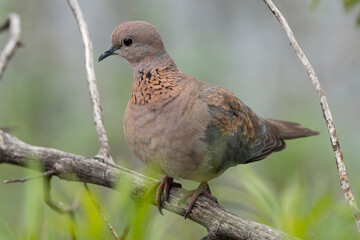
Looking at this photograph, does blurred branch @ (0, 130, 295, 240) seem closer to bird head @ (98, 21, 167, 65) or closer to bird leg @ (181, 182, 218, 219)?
bird leg @ (181, 182, 218, 219)

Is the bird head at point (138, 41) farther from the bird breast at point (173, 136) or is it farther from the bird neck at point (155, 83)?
the bird breast at point (173, 136)

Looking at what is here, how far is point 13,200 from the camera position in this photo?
3.70 metres

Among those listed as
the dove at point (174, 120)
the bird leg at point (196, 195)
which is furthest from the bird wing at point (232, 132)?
the bird leg at point (196, 195)

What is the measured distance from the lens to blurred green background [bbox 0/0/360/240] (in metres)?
3.80

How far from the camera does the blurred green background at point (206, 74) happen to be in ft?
12.5

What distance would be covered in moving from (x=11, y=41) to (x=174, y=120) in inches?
36.6

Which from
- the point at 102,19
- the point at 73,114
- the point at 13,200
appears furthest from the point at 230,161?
the point at 102,19

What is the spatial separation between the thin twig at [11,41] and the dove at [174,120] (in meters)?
0.47

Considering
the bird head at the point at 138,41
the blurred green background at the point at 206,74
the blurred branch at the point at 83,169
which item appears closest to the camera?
the blurred branch at the point at 83,169

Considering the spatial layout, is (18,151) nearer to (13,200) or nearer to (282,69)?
(13,200)

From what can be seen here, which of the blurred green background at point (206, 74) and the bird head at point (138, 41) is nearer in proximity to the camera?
the bird head at point (138, 41)

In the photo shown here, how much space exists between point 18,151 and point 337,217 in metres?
1.25

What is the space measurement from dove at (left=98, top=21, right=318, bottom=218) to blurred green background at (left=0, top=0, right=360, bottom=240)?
33 cm

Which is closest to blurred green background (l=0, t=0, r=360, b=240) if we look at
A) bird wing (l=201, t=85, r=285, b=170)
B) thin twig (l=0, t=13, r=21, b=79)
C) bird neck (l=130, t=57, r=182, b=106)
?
bird wing (l=201, t=85, r=285, b=170)
